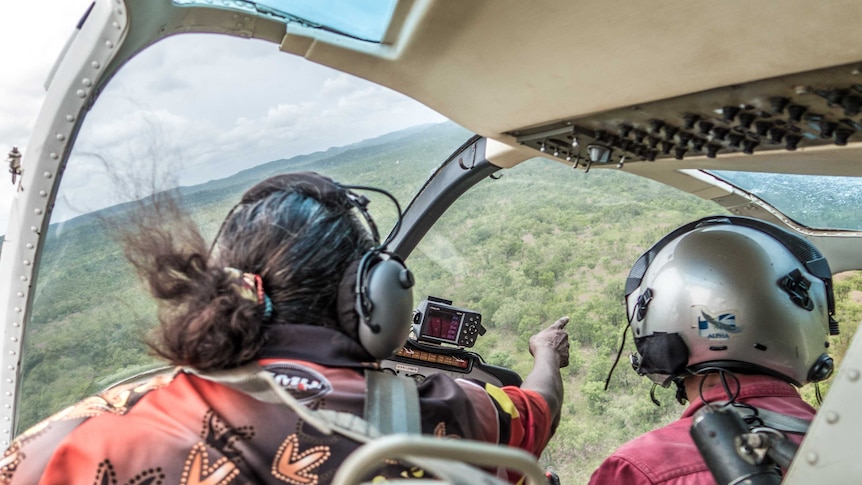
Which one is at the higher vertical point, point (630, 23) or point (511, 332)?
point (630, 23)

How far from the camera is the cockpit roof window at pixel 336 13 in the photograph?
176 cm

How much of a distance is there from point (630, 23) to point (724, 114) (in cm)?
33

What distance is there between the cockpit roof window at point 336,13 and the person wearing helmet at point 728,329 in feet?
3.27

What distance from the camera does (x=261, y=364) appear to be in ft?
3.50

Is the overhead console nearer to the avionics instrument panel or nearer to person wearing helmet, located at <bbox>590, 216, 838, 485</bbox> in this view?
person wearing helmet, located at <bbox>590, 216, 838, 485</bbox>

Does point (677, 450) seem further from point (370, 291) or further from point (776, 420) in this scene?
point (370, 291)

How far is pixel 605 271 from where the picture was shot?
4094mm

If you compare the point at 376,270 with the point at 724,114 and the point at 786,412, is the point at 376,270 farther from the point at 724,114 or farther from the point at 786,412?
the point at 786,412

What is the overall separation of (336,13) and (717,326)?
4.22ft

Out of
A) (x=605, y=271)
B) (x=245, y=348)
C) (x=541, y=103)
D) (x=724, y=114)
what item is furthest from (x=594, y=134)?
(x=605, y=271)

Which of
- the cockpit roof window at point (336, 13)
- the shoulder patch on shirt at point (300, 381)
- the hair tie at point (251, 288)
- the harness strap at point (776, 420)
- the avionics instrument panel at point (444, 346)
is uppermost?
the cockpit roof window at point (336, 13)

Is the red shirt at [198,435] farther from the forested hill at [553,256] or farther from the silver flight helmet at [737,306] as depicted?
the forested hill at [553,256]

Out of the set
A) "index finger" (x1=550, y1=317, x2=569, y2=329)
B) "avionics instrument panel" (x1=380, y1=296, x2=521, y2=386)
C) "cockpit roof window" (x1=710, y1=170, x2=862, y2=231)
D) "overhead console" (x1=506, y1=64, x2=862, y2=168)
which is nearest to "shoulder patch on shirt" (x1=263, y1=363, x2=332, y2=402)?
"overhead console" (x1=506, y1=64, x2=862, y2=168)

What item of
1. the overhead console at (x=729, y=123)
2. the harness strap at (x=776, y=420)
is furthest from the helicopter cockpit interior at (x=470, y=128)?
the harness strap at (x=776, y=420)
